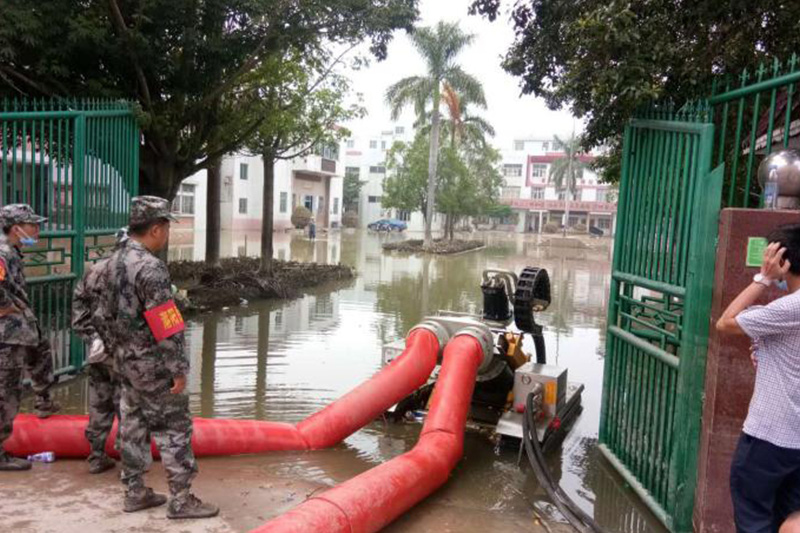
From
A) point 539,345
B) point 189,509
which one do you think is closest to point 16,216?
point 189,509

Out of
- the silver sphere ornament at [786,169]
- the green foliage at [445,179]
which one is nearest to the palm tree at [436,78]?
the green foliage at [445,179]

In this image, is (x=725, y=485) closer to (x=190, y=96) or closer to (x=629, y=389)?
(x=629, y=389)

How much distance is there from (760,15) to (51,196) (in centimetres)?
708

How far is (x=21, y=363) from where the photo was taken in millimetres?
4484

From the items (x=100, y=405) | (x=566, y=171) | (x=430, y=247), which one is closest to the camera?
(x=100, y=405)

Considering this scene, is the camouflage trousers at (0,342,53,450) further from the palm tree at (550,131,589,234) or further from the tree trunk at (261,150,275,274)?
the palm tree at (550,131,589,234)

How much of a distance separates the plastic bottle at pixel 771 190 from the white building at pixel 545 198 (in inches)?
2472

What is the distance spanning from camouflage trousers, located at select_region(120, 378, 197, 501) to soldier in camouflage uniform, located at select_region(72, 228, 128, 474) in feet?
1.18

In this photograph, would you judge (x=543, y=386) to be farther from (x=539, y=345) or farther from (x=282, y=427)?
(x=282, y=427)

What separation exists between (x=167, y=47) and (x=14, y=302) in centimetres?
653

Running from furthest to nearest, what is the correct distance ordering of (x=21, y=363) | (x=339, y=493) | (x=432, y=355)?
(x=432, y=355), (x=21, y=363), (x=339, y=493)

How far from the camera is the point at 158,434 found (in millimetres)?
3756

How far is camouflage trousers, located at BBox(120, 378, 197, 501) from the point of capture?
3740 millimetres

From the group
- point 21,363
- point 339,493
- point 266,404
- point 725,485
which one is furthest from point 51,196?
point 725,485
